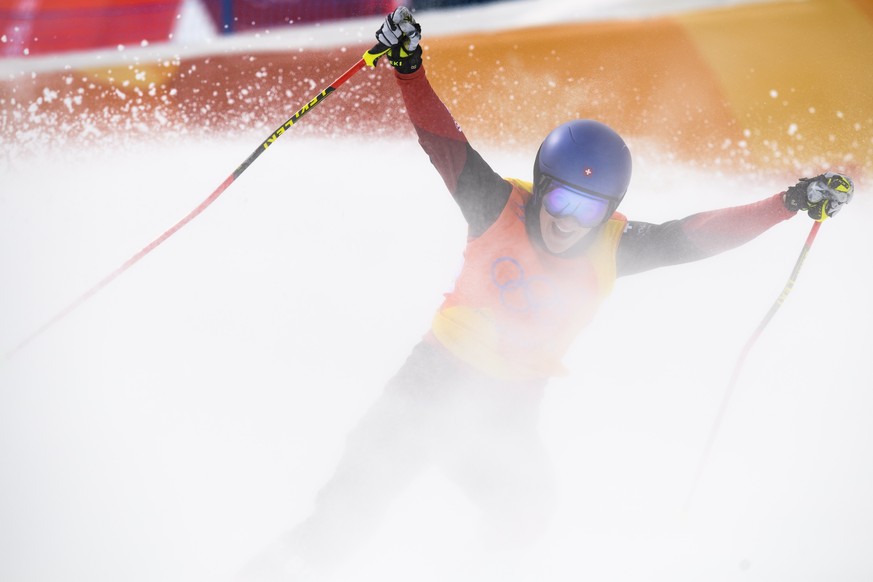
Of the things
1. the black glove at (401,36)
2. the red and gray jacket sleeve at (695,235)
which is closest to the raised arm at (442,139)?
the black glove at (401,36)

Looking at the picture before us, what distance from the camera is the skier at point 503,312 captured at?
39.0 inches

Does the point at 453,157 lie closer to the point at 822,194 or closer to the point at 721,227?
the point at 721,227

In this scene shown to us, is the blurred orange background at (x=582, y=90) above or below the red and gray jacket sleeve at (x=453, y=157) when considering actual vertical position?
above

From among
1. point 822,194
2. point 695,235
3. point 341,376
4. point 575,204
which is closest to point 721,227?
point 695,235

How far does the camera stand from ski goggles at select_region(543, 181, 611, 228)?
0.98m

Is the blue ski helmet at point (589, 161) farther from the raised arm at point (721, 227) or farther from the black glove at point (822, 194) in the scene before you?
the black glove at point (822, 194)

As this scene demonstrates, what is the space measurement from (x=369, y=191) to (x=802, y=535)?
1122 mm

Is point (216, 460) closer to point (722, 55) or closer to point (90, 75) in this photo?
point (90, 75)

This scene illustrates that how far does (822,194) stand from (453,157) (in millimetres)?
528

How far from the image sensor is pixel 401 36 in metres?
0.92

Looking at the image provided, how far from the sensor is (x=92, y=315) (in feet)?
4.79

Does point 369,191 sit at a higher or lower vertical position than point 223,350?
higher

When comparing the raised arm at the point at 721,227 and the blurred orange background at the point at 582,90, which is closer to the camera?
the raised arm at the point at 721,227

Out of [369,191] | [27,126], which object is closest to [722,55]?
[369,191]
